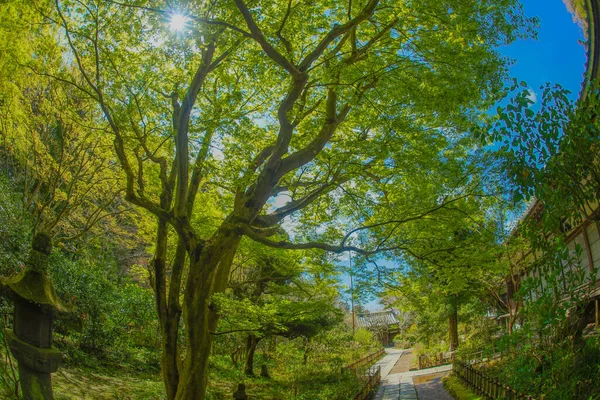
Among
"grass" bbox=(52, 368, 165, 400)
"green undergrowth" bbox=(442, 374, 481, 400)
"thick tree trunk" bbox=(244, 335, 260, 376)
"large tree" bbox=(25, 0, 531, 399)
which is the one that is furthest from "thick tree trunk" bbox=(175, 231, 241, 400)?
"thick tree trunk" bbox=(244, 335, 260, 376)

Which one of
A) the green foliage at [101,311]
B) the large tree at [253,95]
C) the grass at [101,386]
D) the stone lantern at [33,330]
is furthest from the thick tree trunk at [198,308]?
the green foliage at [101,311]

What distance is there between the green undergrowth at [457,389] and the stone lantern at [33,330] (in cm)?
1058

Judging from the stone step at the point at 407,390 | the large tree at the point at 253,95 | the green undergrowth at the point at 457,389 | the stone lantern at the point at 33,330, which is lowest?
the stone step at the point at 407,390

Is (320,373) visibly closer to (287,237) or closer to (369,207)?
(287,237)

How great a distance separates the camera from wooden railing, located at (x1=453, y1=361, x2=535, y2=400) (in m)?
8.10

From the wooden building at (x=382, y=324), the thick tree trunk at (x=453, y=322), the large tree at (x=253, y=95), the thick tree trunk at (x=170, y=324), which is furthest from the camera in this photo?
the wooden building at (x=382, y=324)

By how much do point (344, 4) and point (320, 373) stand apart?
1301 cm

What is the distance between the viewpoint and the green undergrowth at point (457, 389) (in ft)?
39.0

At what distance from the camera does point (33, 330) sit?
423 cm

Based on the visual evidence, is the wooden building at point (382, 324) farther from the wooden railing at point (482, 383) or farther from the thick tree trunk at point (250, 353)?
the wooden railing at point (482, 383)

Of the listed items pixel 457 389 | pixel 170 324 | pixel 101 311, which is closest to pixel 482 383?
pixel 457 389

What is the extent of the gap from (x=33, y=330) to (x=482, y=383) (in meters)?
10.9

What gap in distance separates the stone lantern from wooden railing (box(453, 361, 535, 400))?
6139 mm

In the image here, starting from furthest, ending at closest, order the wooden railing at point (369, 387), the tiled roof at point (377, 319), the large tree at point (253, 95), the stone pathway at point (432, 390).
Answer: the tiled roof at point (377, 319) < the stone pathway at point (432, 390) < the wooden railing at point (369, 387) < the large tree at point (253, 95)
